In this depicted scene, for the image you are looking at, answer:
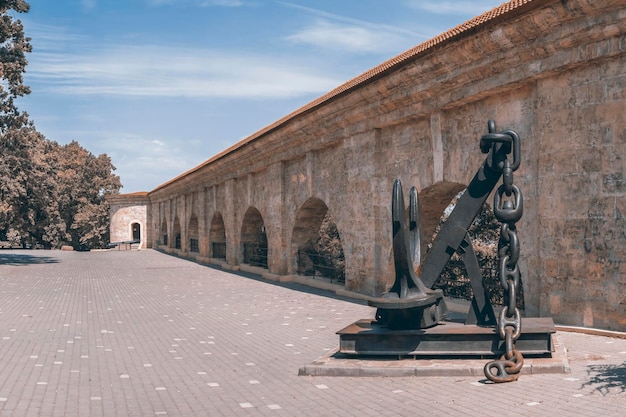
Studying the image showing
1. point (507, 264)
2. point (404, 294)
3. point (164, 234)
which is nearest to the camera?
point (507, 264)

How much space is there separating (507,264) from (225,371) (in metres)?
3.11

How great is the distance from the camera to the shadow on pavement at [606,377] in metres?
4.89

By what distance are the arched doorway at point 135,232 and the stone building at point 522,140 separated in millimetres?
32703

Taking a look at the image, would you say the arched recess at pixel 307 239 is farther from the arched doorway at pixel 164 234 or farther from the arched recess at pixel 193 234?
the arched doorway at pixel 164 234

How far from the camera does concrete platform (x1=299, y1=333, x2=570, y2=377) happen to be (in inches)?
217

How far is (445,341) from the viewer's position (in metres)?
6.05

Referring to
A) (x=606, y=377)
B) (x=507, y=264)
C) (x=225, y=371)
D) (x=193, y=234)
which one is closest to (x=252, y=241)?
(x=193, y=234)

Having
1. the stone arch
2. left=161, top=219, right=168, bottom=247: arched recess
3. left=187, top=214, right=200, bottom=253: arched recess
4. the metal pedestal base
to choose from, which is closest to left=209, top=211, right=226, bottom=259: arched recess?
left=187, top=214, right=200, bottom=253: arched recess

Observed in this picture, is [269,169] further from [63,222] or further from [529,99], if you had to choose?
[63,222]

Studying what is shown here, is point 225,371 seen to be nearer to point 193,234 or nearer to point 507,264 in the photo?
point 507,264

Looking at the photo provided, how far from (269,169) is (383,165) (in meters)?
6.68

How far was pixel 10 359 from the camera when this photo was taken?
271 inches

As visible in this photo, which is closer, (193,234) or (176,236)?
(193,234)

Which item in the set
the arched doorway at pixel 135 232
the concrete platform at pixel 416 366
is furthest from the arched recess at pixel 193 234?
the concrete platform at pixel 416 366
